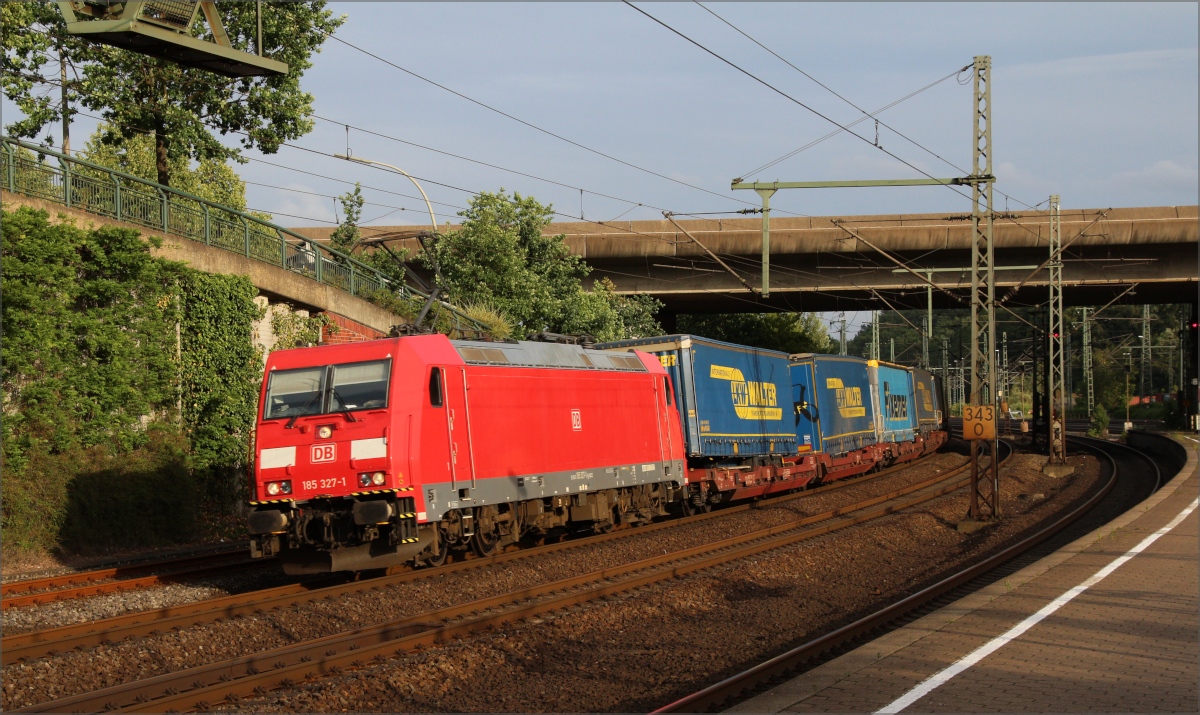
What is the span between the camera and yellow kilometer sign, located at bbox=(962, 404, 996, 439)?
70.1ft

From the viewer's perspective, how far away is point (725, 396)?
78.4 ft

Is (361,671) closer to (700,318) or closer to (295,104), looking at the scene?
(295,104)

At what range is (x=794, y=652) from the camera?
10.2 meters

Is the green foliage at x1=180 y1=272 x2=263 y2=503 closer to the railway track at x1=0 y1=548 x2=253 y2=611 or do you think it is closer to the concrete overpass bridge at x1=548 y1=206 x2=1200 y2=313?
the railway track at x1=0 y1=548 x2=253 y2=611

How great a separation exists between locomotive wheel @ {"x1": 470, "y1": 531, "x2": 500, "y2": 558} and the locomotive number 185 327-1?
105 inches

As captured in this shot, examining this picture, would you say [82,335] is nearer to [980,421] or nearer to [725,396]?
[725,396]

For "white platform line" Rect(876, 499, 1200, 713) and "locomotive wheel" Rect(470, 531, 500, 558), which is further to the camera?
"locomotive wheel" Rect(470, 531, 500, 558)

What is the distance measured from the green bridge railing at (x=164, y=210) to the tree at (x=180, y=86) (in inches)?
102

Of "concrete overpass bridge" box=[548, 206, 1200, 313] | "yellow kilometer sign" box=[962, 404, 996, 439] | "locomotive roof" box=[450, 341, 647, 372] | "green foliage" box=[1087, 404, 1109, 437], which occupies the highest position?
"concrete overpass bridge" box=[548, 206, 1200, 313]

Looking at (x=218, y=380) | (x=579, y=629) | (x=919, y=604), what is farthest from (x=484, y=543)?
(x=218, y=380)

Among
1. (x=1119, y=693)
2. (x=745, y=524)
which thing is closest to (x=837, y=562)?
(x=745, y=524)

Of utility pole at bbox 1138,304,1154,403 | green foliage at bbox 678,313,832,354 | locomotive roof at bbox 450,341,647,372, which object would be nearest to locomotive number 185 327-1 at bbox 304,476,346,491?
locomotive roof at bbox 450,341,647,372

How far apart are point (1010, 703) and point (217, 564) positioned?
1241 centimetres

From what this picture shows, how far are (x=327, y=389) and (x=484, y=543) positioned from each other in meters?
3.64
